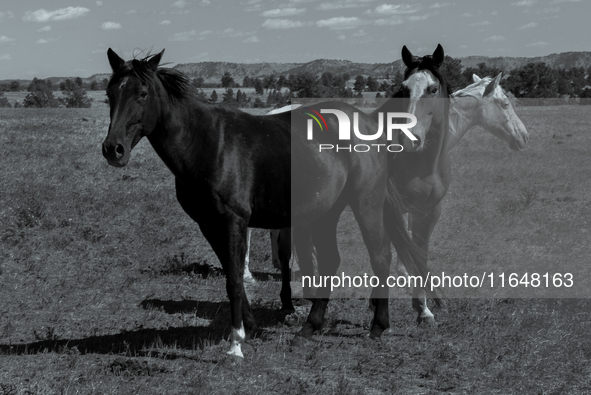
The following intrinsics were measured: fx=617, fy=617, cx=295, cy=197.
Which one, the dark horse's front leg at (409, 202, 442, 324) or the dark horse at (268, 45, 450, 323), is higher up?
the dark horse at (268, 45, 450, 323)

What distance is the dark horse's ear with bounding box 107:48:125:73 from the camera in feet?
17.6

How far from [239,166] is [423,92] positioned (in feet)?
6.62

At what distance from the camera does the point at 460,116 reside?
26.1 feet

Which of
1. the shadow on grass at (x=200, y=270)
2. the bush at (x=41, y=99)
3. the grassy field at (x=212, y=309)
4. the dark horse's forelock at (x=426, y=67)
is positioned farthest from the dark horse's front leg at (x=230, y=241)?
the bush at (x=41, y=99)

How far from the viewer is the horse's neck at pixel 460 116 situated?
7.81 meters

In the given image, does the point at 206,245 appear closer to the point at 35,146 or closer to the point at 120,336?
the point at 120,336

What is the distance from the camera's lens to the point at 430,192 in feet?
22.7

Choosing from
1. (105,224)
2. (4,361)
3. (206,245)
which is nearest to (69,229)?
(105,224)

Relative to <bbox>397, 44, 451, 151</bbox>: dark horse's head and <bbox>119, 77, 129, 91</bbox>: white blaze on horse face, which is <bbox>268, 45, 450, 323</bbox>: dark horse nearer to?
<bbox>397, 44, 451, 151</bbox>: dark horse's head

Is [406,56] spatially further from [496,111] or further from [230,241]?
[230,241]

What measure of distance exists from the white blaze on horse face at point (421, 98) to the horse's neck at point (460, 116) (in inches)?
61.7

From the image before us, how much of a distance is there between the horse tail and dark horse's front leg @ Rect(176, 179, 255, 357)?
73.8 inches

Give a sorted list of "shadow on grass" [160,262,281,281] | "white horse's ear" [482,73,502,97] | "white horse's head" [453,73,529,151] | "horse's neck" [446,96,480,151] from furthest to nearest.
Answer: "shadow on grass" [160,262,281,281] → "white horse's head" [453,73,529,151] → "white horse's ear" [482,73,502,97] → "horse's neck" [446,96,480,151]

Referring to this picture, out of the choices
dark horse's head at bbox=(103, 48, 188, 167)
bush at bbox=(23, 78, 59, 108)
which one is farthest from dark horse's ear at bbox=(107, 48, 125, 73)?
bush at bbox=(23, 78, 59, 108)
